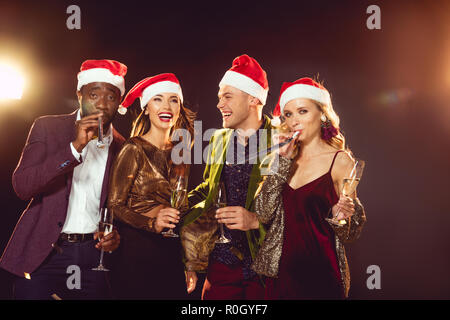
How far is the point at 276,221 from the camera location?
3.20 meters

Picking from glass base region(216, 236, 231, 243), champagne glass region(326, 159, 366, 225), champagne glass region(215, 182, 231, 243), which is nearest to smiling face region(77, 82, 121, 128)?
champagne glass region(215, 182, 231, 243)

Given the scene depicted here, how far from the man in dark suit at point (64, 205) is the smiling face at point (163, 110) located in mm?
309

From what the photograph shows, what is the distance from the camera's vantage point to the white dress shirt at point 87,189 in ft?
11.0

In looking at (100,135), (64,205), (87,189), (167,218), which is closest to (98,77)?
(100,135)

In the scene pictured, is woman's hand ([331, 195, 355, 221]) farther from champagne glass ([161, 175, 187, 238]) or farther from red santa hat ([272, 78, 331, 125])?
champagne glass ([161, 175, 187, 238])

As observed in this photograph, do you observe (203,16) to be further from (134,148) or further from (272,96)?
(134,148)

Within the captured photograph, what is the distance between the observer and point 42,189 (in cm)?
336

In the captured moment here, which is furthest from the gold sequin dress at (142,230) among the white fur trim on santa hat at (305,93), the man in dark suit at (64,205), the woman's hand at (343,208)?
the woman's hand at (343,208)

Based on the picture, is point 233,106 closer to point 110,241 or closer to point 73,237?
A: point 110,241

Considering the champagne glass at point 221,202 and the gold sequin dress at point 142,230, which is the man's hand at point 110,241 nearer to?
the gold sequin dress at point 142,230

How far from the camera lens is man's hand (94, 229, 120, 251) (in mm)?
3197

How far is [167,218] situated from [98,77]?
1.27 m

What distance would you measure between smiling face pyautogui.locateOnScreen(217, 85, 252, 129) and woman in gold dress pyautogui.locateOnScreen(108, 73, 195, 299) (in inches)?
15.8
